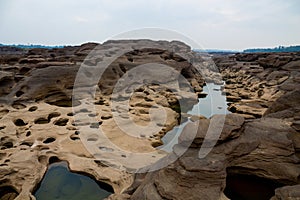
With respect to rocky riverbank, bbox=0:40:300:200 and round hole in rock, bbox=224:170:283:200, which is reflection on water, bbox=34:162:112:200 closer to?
rocky riverbank, bbox=0:40:300:200

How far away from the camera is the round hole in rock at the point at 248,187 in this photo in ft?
17.9

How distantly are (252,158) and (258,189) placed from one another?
916 mm

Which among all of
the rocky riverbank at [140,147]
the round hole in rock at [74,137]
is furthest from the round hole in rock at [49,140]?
the round hole in rock at [74,137]

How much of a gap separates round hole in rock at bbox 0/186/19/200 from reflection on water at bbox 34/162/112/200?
1.63 feet

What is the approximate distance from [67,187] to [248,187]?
4.79 meters

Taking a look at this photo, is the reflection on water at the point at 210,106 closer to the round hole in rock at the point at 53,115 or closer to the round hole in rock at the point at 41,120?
the round hole in rock at the point at 53,115

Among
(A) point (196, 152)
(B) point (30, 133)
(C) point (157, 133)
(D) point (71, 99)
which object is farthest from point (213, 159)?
(D) point (71, 99)

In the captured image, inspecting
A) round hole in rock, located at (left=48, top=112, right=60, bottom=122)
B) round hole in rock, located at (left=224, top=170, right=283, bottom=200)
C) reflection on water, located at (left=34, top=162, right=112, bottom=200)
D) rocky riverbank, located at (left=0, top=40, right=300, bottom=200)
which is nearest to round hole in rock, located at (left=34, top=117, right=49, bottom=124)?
rocky riverbank, located at (left=0, top=40, right=300, bottom=200)

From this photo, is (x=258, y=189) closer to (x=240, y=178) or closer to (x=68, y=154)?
(x=240, y=178)

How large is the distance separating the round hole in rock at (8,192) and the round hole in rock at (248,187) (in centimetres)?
526

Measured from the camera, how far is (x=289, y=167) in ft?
17.0

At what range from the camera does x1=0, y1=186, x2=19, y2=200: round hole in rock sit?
19.0 feet

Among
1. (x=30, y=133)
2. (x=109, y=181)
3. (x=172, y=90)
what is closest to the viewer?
(x=109, y=181)

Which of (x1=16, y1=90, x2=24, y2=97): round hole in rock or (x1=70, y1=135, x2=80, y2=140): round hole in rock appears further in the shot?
(x1=16, y1=90, x2=24, y2=97): round hole in rock
